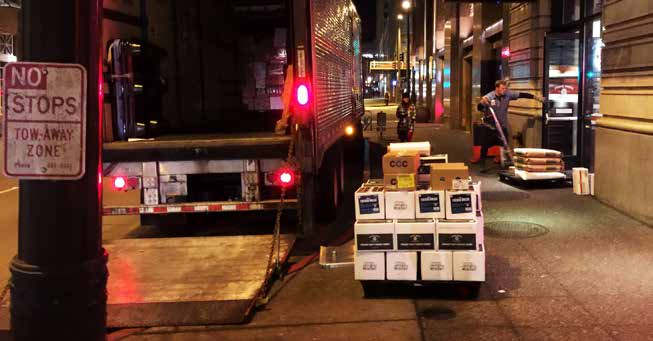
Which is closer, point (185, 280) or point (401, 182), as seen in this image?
point (401, 182)

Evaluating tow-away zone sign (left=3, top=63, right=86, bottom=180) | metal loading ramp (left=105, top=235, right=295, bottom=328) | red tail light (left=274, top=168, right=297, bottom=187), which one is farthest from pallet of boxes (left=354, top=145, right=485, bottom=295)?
tow-away zone sign (left=3, top=63, right=86, bottom=180)

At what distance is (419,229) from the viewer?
5645 mm

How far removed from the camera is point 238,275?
6.36 meters

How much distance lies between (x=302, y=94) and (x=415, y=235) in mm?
2331

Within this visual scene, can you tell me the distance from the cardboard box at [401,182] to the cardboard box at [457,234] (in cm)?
40

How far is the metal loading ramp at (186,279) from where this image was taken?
5336mm

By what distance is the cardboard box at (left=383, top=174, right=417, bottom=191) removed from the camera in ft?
18.8

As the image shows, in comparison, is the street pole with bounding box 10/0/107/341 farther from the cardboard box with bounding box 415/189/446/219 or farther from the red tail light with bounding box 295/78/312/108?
the red tail light with bounding box 295/78/312/108

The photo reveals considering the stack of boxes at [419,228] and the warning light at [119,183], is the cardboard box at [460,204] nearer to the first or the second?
the stack of boxes at [419,228]

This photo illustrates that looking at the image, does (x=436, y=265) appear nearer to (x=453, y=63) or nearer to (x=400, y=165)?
(x=400, y=165)

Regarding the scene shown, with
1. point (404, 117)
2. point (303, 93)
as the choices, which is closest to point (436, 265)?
point (303, 93)

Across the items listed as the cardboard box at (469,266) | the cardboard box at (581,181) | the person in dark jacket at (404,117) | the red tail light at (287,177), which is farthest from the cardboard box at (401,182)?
the person in dark jacket at (404,117)

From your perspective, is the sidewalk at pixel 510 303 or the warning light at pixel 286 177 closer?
the sidewalk at pixel 510 303

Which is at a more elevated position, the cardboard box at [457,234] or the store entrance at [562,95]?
the store entrance at [562,95]
